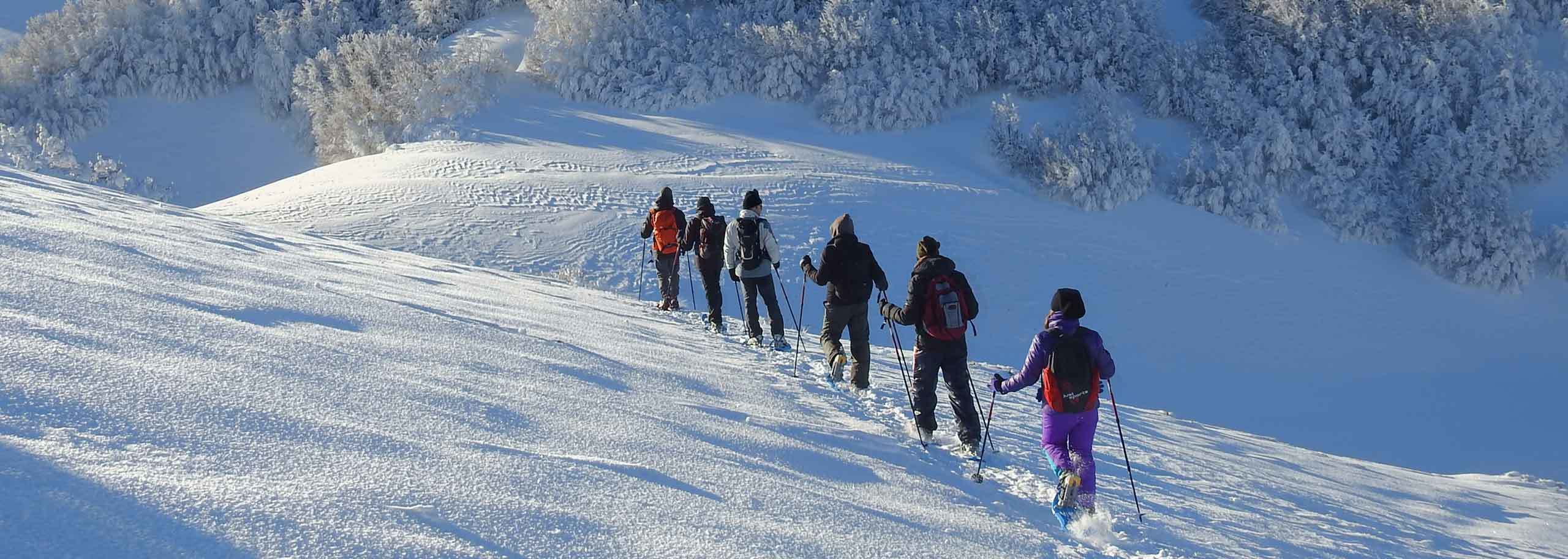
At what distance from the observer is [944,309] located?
6.89m

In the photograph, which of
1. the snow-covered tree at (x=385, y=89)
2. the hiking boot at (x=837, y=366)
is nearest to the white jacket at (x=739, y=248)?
the hiking boot at (x=837, y=366)

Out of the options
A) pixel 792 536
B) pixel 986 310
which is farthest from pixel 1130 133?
pixel 792 536

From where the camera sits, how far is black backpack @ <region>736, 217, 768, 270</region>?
32.3 ft

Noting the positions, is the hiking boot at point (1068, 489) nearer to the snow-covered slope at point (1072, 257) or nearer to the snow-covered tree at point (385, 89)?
the snow-covered slope at point (1072, 257)

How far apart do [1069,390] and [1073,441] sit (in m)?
0.39

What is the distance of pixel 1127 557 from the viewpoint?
5344 mm

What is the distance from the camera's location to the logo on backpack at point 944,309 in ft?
22.6

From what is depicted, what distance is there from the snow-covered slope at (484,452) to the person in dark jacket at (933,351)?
0.94 feet

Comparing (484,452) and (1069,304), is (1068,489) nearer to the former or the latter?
(1069,304)

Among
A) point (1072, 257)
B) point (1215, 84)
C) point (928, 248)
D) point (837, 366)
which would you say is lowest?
point (837, 366)

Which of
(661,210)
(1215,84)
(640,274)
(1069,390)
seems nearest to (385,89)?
(640,274)

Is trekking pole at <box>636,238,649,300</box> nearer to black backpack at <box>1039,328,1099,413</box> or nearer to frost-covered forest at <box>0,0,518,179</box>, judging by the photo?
frost-covered forest at <box>0,0,518,179</box>

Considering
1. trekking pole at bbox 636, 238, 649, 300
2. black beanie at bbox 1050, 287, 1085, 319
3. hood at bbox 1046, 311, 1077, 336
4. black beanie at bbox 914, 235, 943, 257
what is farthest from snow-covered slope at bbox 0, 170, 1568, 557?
trekking pole at bbox 636, 238, 649, 300

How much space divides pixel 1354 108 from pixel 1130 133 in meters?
5.78
